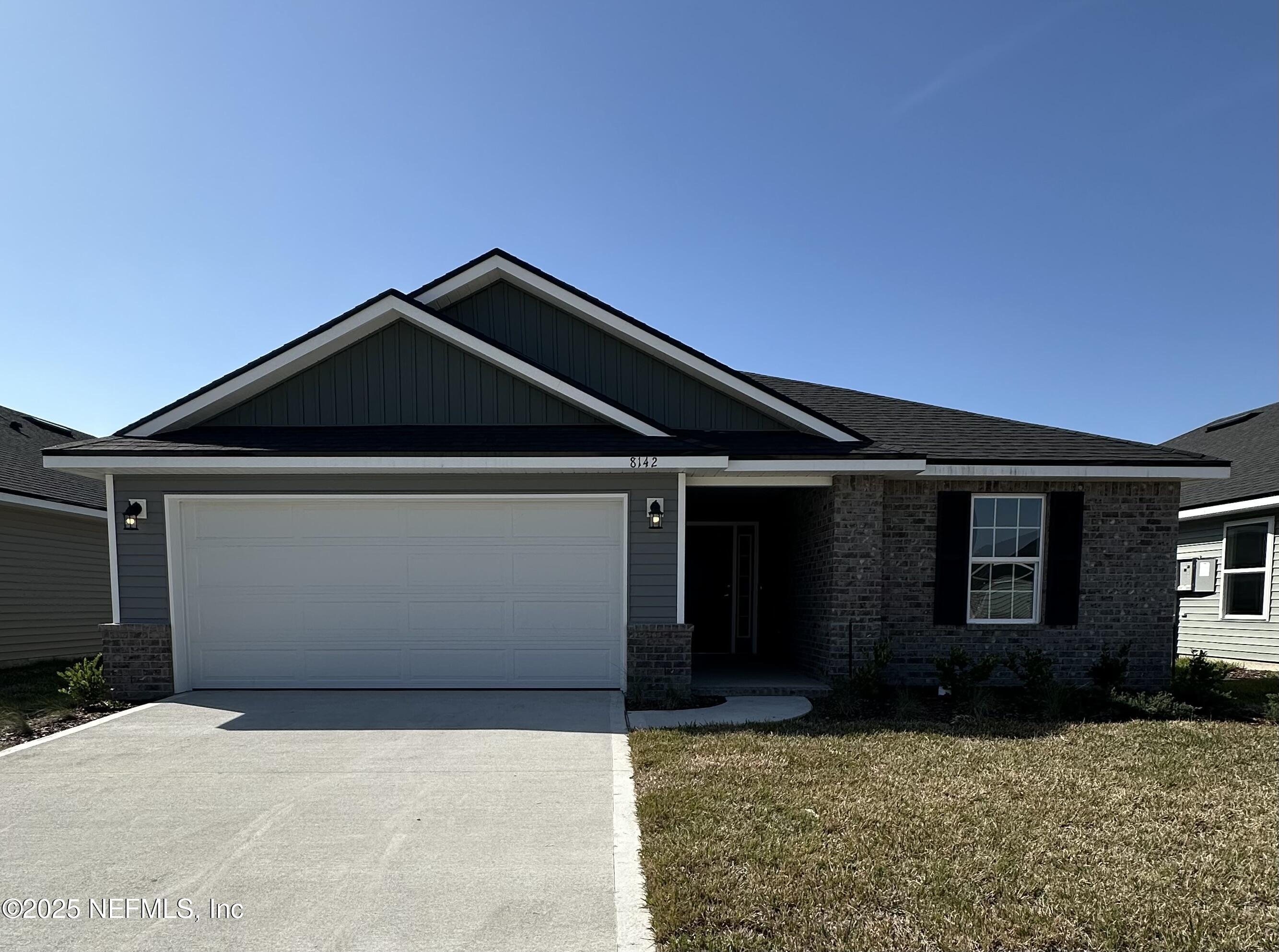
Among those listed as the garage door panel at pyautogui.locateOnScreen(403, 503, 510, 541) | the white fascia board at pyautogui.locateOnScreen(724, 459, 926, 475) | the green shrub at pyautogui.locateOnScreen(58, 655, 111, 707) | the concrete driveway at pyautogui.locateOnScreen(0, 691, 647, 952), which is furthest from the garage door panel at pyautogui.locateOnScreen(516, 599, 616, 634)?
the green shrub at pyautogui.locateOnScreen(58, 655, 111, 707)

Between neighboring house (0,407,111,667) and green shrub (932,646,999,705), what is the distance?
12294 millimetres

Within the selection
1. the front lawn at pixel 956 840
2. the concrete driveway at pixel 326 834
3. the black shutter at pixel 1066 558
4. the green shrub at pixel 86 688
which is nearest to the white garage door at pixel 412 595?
the green shrub at pixel 86 688

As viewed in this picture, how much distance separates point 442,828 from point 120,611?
5928 millimetres

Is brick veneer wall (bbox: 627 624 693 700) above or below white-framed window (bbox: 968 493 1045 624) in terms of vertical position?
below

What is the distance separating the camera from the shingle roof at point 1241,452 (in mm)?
11414

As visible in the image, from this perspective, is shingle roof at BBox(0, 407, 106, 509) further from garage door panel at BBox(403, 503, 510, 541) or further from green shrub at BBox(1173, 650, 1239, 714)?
green shrub at BBox(1173, 650, 1239, 714)

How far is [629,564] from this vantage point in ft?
A: 26.3

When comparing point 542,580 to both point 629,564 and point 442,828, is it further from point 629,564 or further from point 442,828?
point 442,828

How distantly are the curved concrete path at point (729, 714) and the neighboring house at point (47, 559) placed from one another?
30.8 feet

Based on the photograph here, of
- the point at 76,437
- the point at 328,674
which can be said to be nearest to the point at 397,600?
the point at 328,674

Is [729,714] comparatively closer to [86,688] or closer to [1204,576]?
[86,688]

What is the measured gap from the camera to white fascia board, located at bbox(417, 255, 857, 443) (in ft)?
30.2

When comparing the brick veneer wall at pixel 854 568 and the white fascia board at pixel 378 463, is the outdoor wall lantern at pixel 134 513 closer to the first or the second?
the white fascia board at pixel 378 463

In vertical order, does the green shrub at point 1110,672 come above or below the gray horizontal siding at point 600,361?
below
